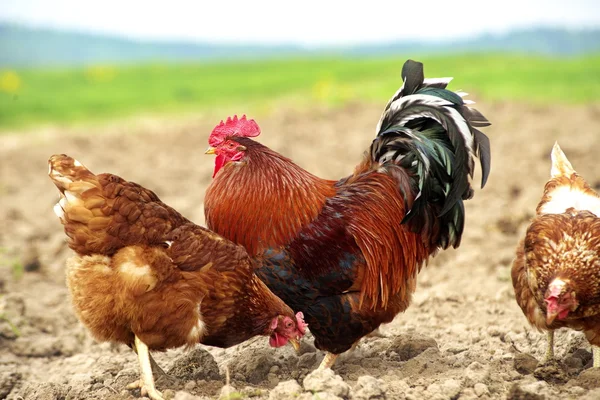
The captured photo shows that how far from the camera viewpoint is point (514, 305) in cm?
591

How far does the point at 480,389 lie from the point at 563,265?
98 centimetres

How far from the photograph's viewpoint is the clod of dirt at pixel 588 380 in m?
3.91

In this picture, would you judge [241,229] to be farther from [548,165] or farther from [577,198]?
[548,165]

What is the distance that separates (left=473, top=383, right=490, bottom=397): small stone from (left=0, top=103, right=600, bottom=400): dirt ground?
0.7 inches

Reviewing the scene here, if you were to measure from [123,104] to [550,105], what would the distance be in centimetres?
1263

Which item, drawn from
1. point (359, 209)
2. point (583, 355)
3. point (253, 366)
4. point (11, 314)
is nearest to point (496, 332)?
point (583, 355)

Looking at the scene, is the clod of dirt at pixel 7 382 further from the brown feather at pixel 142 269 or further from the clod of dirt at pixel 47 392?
the brown feather at pixel 142 269

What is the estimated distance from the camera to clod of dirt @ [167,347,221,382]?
4.59m

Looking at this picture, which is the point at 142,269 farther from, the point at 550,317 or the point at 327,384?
the point at 550,317

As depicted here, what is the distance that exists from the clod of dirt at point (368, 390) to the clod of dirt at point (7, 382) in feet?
8.82

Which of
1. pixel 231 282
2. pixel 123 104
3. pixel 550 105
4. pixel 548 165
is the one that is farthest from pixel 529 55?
pixel 231 282

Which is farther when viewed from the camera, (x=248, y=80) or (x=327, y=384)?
(x=248, y=80)

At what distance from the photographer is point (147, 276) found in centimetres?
397

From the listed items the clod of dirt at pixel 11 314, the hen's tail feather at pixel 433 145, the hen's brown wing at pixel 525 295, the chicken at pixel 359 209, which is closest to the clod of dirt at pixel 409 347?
the chicken at pixel 359 209
